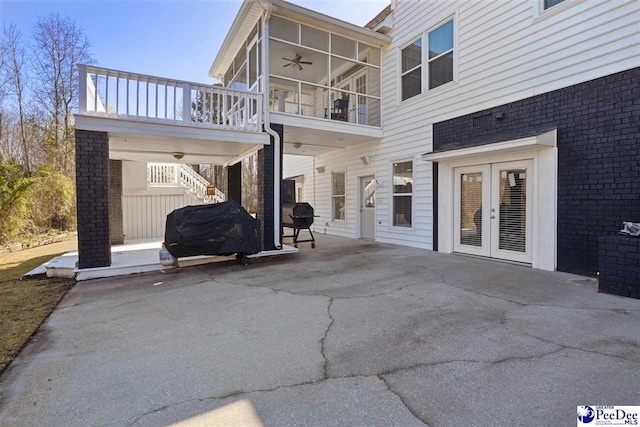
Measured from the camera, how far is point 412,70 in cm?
845

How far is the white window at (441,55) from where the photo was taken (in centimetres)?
746

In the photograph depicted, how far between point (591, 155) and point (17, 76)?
17417 mm

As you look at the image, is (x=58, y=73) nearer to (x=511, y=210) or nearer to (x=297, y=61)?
(x=297, y=61)

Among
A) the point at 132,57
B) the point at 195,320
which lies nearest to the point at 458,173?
the point at 195,320

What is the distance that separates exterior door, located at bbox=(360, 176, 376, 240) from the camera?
32.6 ft

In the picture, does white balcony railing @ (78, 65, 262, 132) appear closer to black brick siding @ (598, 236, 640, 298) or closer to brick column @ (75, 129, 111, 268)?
brick column @ (75, 129, 111, 268)

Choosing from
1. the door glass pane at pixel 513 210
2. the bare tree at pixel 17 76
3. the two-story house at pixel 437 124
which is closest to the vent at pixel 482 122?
the two-story house at pixel 437 124

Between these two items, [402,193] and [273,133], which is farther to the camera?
[402,193]

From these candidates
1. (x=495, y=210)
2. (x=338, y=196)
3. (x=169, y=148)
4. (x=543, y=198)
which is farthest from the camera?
(x=338, y=196)

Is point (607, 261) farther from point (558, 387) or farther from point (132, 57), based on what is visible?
point (132, 57)

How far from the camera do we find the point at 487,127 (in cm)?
667

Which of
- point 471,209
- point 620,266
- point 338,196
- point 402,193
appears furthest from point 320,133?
point 620,266

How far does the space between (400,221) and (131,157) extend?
7715mm

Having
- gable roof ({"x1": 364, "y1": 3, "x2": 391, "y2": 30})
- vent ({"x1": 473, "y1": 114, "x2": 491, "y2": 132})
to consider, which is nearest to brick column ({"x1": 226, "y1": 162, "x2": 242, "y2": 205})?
gable roof ({"x1": 364, "y1": 3, "x2": 391, "y2": 30})
